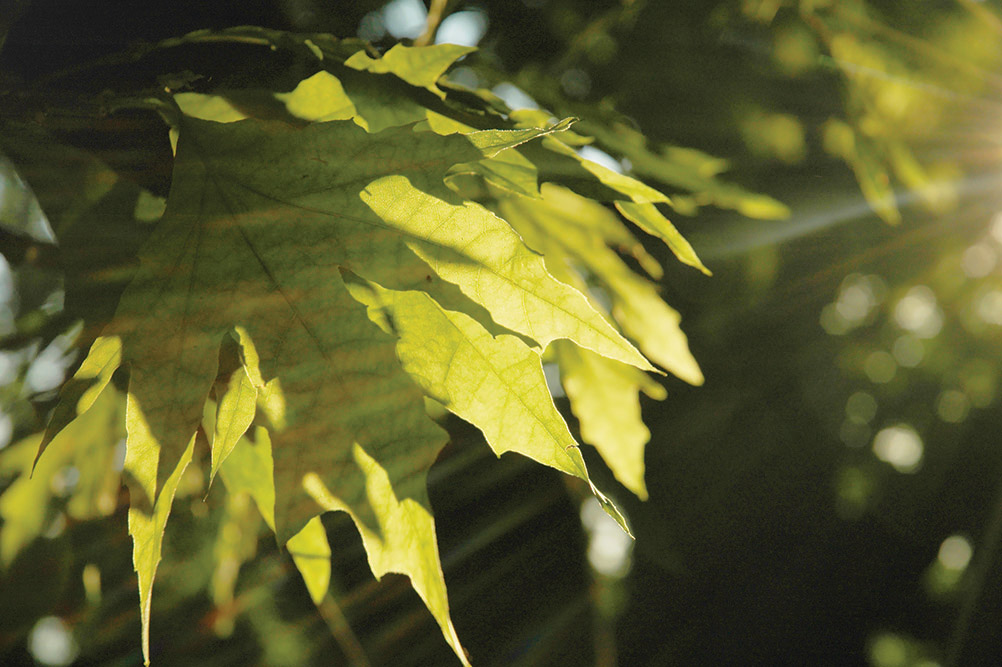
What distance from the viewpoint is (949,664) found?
144 centimetres

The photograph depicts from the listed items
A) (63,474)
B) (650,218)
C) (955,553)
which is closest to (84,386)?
(650,218)

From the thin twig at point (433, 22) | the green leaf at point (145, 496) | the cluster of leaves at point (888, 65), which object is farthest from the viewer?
the cluster of leaves at point (888, 65)

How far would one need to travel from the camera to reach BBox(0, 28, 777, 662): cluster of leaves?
14.5 inches

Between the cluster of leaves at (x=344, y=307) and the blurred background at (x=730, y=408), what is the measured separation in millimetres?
199

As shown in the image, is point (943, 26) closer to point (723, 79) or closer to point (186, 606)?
point (723, 79)

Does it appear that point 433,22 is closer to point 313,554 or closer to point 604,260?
point 604,260

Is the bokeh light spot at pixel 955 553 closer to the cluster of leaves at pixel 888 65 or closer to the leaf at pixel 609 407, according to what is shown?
the cluster of leaves at pixel 888 65

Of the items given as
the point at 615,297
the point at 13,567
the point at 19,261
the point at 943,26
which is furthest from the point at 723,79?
the point at 13,567

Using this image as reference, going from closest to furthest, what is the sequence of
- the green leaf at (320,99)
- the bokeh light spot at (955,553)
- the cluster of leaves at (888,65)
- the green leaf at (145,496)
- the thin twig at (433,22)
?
the green leaf at (145,496), the green leaf at (320,99), the thin twig at (433,22), the cluster of leaves at (888,65), the bokeh light spot at (955,553)

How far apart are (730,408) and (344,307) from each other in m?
1.18

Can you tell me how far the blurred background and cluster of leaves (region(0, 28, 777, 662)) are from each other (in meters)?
0.20

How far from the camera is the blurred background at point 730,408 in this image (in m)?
0.86

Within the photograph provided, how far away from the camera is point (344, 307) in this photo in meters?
0.40

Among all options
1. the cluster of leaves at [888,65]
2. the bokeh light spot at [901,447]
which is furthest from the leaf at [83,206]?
the bokeh light spot at [901,447]
